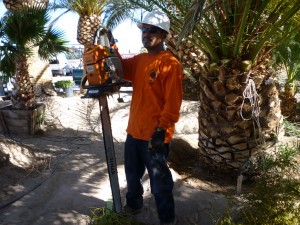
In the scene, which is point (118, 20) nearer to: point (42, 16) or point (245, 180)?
point (42, 16)

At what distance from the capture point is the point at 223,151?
3.87 metres

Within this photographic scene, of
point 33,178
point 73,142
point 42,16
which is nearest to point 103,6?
point 42,16

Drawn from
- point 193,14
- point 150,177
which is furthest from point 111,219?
point 193,14

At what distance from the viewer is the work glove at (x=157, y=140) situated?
2.33 m

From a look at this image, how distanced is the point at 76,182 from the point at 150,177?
129 centimetres

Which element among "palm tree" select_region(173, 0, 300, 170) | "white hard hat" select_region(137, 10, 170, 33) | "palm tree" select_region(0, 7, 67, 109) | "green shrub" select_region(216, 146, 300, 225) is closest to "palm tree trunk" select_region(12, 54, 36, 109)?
"palm tree" select_region(0, 7, 67, 109)

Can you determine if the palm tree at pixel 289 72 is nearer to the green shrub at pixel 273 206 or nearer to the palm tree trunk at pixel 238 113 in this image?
the palm tree trunk at pixel 238 113

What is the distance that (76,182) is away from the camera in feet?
11.7

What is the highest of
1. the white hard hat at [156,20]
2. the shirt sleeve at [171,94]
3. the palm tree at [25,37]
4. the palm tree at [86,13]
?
the palm tree at [86,13]

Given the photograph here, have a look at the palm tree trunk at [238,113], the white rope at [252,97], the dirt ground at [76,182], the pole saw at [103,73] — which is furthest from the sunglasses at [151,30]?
the white rope at [252,97]

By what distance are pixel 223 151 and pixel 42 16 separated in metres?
3.78

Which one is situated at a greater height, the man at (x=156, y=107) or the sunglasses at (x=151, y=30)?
the sunglasses at (x=151, y=30)

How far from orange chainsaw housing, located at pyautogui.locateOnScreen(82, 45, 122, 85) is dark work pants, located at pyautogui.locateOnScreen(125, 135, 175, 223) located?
1.87ft

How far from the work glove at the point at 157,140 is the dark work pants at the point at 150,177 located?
0.11m
